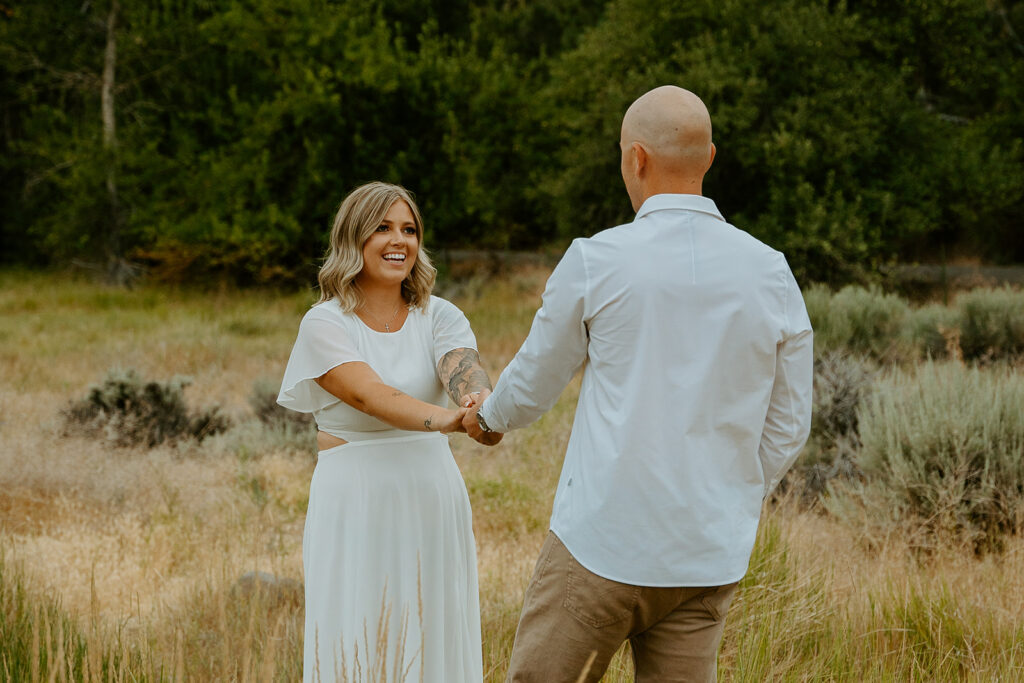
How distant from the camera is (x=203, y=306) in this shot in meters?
20.1

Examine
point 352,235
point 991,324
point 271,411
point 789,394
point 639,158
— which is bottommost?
point 271,411

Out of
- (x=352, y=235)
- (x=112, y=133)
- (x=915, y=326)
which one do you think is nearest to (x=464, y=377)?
(x=352, y=235)

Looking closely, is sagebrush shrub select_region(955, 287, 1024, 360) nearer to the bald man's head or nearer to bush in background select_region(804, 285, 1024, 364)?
bush in background select_region(804, 285, 1024, 364)

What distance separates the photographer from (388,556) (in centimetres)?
294

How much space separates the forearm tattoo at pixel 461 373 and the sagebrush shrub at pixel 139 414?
588 cm

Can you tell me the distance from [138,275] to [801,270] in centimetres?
1658

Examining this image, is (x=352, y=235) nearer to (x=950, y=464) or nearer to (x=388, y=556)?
(x=388, y=556)

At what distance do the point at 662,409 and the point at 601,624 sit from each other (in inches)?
21.2

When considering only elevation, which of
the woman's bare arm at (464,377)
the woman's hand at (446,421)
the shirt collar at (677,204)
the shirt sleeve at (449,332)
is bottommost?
the woman's hand at (446,421)

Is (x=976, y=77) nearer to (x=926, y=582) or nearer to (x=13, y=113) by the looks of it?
(x=926, y=582)

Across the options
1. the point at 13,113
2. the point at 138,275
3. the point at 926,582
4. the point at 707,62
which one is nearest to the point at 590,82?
the point at 707,62

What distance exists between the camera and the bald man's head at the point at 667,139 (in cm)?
220

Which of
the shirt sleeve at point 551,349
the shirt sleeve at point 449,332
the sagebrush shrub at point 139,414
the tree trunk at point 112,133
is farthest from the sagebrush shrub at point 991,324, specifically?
the tree trunk at point 112,133

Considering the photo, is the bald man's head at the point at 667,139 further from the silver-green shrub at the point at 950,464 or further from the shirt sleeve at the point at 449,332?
the silver-green shrub at the point at 950,464
